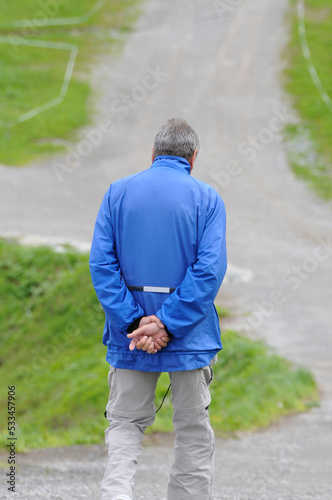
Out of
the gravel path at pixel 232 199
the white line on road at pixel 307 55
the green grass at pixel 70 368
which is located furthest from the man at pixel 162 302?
the white line on road at pixel 307 55

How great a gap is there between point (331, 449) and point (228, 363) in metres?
2.20

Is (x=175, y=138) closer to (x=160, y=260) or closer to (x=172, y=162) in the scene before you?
(x=172, y=162)

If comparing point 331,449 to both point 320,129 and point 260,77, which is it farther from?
point 260,77

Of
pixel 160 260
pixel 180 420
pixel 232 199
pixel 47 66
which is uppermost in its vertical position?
pixel 47 66

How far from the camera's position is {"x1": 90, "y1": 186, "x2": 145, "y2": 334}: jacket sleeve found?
3932 mm

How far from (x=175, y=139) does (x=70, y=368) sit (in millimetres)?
6255

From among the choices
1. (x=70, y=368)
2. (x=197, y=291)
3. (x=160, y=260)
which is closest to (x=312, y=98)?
(x=70, y=368)

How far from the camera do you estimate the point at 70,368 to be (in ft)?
32.4

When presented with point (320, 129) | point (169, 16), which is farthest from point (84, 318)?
point (169, 16)

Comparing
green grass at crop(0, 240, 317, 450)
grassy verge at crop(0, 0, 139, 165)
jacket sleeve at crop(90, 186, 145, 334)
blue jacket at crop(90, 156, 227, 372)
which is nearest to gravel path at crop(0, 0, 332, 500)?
green grass at crop(0, 240, 317, 450)

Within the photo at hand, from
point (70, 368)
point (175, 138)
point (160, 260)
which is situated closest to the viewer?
point (160, 260)

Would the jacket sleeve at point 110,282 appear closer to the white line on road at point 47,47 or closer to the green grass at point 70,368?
the green grass at point 70,368

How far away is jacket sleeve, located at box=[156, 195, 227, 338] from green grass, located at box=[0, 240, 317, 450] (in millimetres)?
3275

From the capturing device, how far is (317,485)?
572 cm
